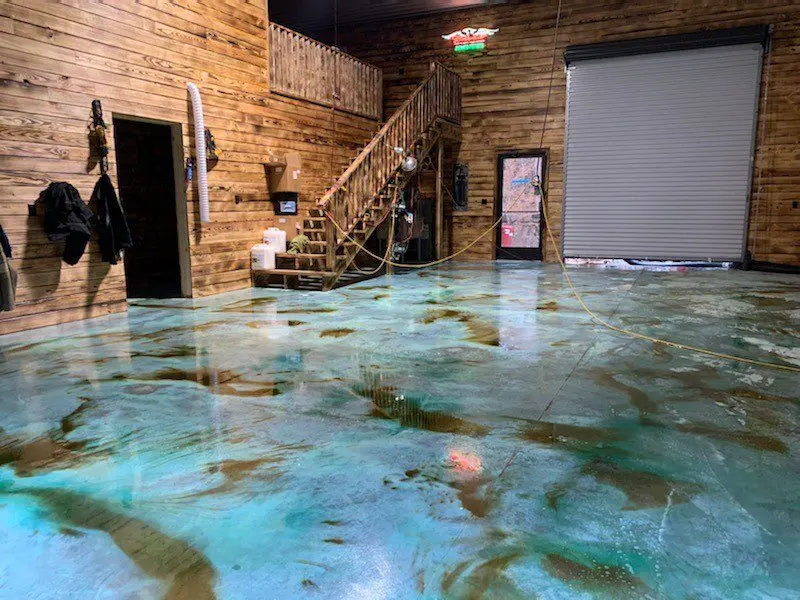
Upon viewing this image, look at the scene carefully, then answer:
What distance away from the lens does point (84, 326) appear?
6969 millimetres

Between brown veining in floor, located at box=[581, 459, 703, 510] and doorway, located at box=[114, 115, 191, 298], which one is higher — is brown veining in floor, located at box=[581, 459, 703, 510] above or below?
below

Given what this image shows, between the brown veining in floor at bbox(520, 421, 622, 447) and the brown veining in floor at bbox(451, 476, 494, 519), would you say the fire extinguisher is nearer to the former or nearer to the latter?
the brown veining in floor at bbox(520, 421, 622, 447)

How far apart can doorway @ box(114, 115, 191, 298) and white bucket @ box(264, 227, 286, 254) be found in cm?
191

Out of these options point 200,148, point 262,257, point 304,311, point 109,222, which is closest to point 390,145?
point 262,257

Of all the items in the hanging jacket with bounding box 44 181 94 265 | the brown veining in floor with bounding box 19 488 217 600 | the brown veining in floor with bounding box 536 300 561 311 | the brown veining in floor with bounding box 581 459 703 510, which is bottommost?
the brown veining in floor with bounding box 19 488 217 600

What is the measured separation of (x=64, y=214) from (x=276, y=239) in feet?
12.8

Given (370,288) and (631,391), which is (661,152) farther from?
(631,391)

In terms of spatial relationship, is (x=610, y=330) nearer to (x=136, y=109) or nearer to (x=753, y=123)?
(x=136, y=109)

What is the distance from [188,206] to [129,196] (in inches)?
130

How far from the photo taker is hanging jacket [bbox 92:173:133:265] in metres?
7.38

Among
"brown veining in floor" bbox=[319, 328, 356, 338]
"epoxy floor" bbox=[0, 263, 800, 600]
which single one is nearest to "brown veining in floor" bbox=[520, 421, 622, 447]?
"epoxy floor" bbox=[0, 263, 800, 600]

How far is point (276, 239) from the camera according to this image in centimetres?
1030

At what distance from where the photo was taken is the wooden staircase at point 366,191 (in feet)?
31.7

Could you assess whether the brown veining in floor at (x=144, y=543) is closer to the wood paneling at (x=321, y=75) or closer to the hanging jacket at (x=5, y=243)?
the hanging jacket at (x=5, y=243)
